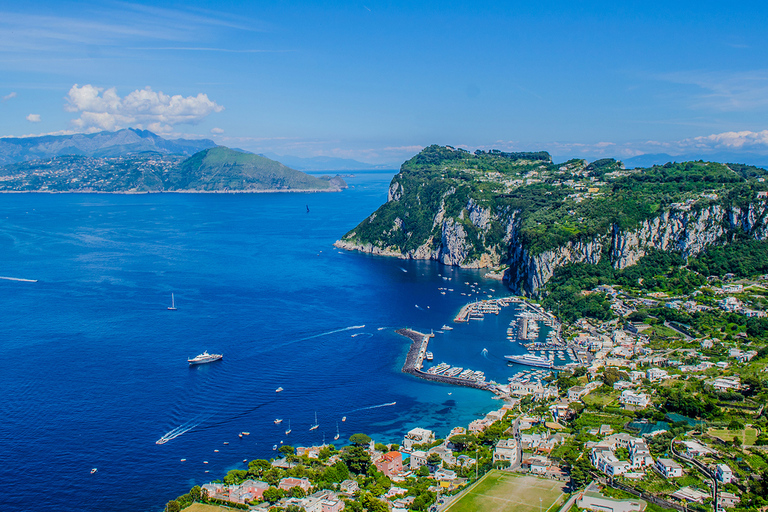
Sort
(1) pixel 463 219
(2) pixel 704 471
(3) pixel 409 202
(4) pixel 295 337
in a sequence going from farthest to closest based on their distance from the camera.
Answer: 1. (3) pixel 409 202
2. (1) pixel 463 219
3. (4) pixel 295 337
4. (2) pixel 704 471

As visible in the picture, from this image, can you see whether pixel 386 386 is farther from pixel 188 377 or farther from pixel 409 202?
pixel 409 202

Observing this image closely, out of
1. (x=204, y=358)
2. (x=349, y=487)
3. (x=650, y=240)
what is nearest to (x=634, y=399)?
(x=349, y=487)

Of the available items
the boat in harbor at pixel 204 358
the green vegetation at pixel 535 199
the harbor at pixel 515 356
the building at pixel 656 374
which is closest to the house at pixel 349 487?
the harbor at pixel 515 356

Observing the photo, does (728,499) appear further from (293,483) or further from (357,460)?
(293,483)

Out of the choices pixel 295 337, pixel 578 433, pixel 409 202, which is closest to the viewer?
pixel 578 433

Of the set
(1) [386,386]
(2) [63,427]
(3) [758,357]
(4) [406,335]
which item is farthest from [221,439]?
(3) [758,357]

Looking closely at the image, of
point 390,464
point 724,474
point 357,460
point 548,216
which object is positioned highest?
point 548,216

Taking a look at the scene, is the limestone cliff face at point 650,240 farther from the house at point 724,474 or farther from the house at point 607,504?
the house at point 607,504
